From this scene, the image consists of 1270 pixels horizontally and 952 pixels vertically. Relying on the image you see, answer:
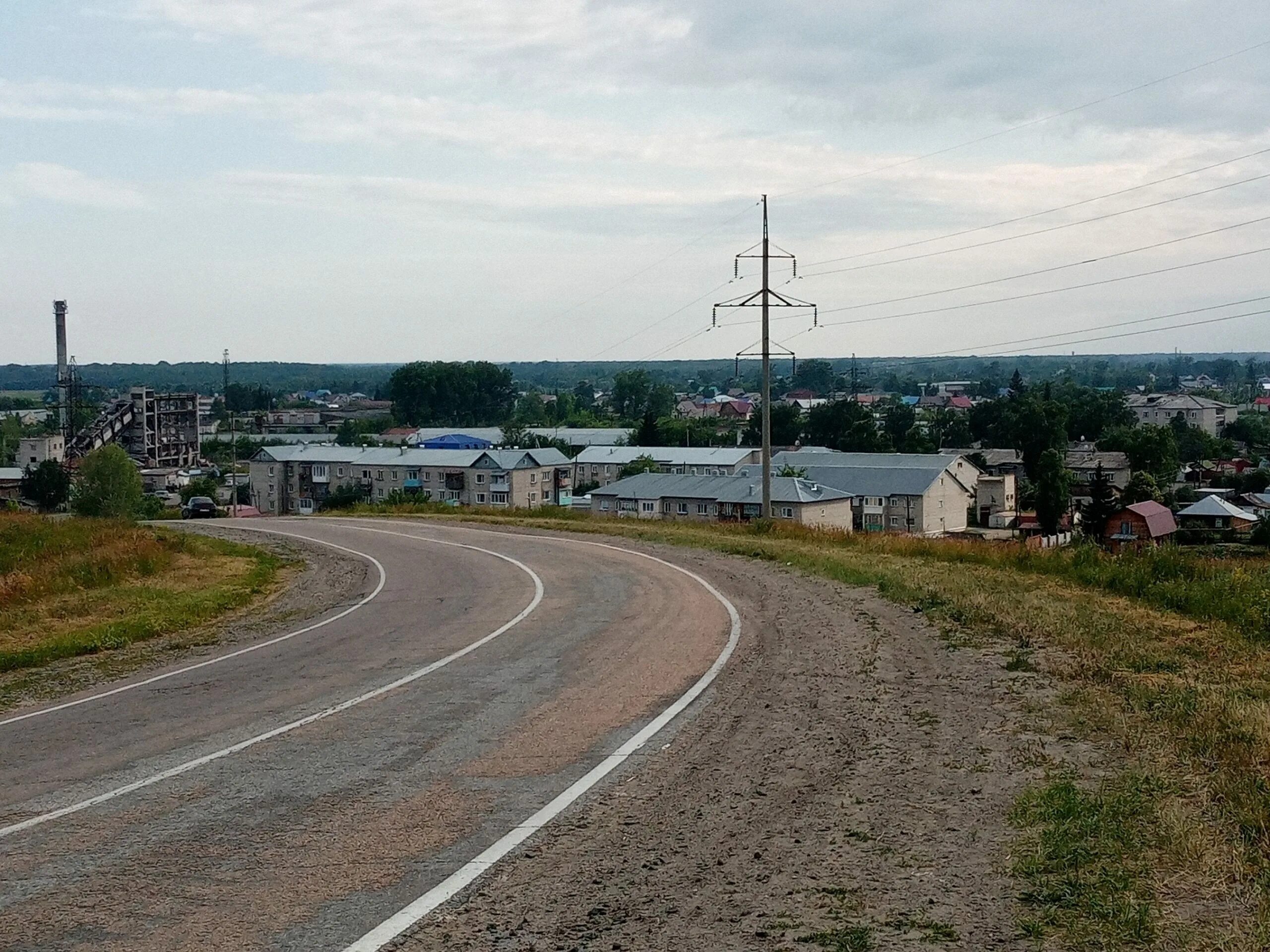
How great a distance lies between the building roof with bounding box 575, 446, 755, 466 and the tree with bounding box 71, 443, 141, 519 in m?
44.9

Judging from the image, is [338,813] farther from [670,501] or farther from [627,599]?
[670,501]

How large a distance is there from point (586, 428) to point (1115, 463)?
257 feet

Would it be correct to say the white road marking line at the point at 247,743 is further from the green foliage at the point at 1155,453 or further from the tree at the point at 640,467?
the tree at the point at 640,467

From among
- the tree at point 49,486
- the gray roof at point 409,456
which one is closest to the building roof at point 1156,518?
the gray roof at point 409,456

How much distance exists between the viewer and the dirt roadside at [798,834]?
6.24 m

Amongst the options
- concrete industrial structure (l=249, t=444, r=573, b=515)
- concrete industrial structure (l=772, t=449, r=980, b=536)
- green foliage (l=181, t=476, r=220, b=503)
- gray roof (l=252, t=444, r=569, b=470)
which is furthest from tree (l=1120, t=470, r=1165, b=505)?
green foliage (l=181, t=476, r=220, b=503)

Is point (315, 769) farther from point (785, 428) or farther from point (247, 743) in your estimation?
point (785, 428)

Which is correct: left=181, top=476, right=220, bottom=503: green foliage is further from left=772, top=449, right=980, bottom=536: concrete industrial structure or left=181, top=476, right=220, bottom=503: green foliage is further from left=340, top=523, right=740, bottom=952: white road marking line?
left=340, top=523, right=740, bottom=952: white road marking line

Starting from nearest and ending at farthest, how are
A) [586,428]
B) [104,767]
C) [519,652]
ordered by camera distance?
[104,767], [519,652], [586,428]

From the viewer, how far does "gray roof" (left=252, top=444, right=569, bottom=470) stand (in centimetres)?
8988

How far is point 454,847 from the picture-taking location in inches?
299

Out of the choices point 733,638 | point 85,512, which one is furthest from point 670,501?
point 733,638

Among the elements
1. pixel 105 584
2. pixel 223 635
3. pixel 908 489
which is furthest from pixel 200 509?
pixel 908 489

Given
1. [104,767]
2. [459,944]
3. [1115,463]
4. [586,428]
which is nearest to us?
[459,944]
